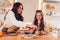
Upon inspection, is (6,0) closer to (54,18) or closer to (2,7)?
(2,7)

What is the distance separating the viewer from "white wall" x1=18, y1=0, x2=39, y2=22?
5.06ft

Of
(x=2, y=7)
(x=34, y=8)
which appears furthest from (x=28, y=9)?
(x=2, y=7)

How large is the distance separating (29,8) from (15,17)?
190 millimetres

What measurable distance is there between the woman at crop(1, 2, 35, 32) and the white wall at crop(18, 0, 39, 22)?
46 mm

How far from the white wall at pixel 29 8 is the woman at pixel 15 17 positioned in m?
0.05

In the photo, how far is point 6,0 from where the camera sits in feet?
4.98

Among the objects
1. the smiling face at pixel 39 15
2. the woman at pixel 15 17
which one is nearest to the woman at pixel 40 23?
the smiling face at pixel 39 15

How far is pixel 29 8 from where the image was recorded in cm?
156

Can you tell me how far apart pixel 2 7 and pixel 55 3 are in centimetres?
62

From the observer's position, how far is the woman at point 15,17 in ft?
5.00

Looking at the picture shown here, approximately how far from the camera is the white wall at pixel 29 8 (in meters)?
1.54

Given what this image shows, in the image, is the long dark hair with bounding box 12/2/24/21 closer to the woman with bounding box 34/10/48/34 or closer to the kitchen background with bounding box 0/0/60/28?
the kitchen background with bounding box 0/0/60/28

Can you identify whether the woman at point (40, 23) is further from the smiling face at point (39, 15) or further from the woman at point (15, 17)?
the woman at point (15, 17)

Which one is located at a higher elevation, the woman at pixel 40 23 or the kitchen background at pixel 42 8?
the kitchen background at pixel 42 8
